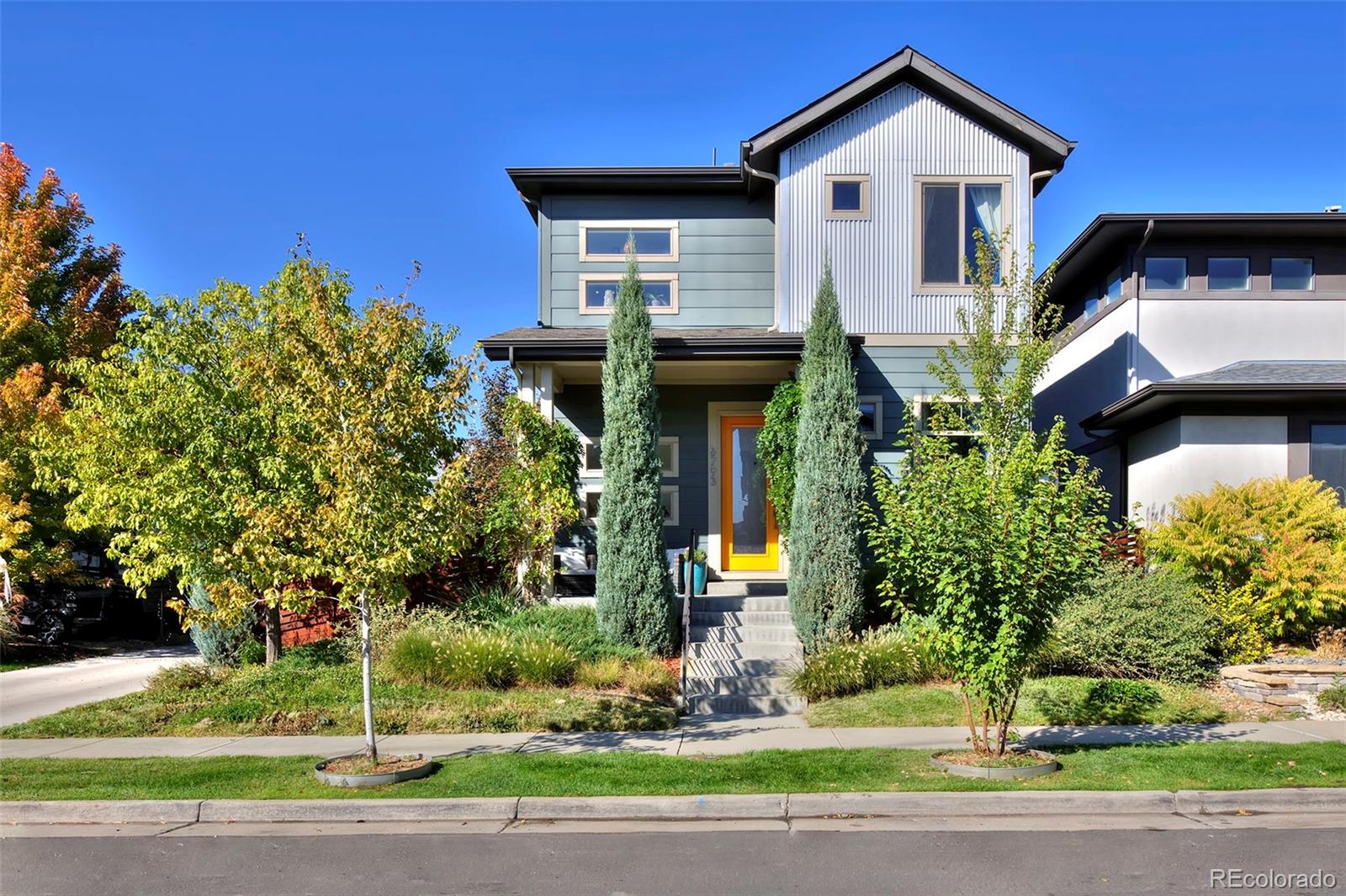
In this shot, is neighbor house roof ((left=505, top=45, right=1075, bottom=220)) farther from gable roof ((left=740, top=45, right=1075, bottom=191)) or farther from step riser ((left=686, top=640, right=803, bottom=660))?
step riser ((left=686, top=640, right=803, bottom=660))

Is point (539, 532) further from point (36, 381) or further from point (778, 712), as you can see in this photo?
point (36, 381)

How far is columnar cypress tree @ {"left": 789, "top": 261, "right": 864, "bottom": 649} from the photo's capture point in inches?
512

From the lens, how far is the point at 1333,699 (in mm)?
11008

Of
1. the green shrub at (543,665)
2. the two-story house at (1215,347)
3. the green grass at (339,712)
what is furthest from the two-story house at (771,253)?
the green grass at (339,712)

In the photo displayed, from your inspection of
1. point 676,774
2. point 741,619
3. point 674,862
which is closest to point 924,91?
point 741,619

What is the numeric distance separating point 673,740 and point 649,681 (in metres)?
1.84

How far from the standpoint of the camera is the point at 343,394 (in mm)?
8609

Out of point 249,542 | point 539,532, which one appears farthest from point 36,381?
point 249,542

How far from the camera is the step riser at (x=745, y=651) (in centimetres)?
1295

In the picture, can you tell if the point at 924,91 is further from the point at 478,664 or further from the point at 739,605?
the point at 478,664

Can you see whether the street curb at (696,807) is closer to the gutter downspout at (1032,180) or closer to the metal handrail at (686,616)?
the metal handrail at (686,616)

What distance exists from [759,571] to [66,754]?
9.66 metres

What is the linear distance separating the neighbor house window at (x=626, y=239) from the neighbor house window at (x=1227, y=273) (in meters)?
8.36

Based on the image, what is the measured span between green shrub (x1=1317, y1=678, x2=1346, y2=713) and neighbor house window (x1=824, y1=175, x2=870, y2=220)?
29.4 feet
